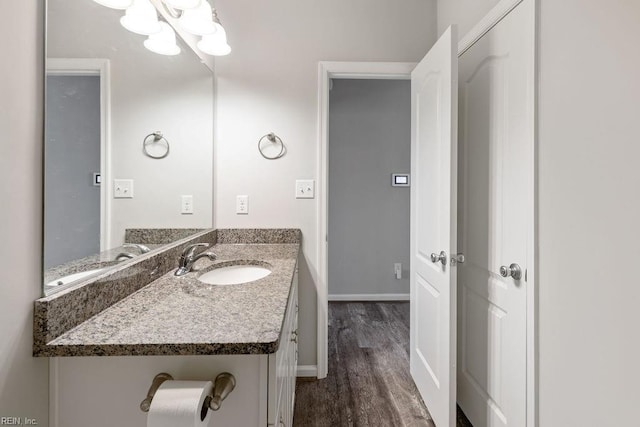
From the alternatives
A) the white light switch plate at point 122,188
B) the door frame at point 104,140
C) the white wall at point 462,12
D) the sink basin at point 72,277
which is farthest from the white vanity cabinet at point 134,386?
the white wall at point 462,12

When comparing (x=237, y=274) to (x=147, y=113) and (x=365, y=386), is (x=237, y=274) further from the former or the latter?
(x=365, y=386)

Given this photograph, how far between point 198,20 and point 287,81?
2.28ft

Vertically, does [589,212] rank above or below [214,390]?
above

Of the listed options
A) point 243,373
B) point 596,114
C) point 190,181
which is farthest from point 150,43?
point 596,114

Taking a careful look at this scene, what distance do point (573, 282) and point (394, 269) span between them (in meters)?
2.67

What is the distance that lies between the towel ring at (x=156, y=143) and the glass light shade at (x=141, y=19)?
410 mm

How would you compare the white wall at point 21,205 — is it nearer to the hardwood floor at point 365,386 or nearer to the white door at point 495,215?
the hardwood floor at point 365,386

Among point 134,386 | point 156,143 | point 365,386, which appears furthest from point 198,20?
point 365,386

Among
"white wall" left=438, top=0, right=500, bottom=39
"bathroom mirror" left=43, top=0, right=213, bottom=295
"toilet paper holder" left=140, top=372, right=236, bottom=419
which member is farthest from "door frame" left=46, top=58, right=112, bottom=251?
"white wall" left=438, top=0, right=500, bottom=39

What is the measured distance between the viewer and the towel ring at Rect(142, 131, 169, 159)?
4.49 feet

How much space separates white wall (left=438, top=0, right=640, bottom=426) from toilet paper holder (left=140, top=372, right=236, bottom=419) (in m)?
1.02

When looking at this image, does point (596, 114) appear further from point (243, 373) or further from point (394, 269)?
point (394, 269)

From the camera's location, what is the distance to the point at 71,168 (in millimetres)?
896

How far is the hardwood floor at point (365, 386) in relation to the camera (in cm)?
171
